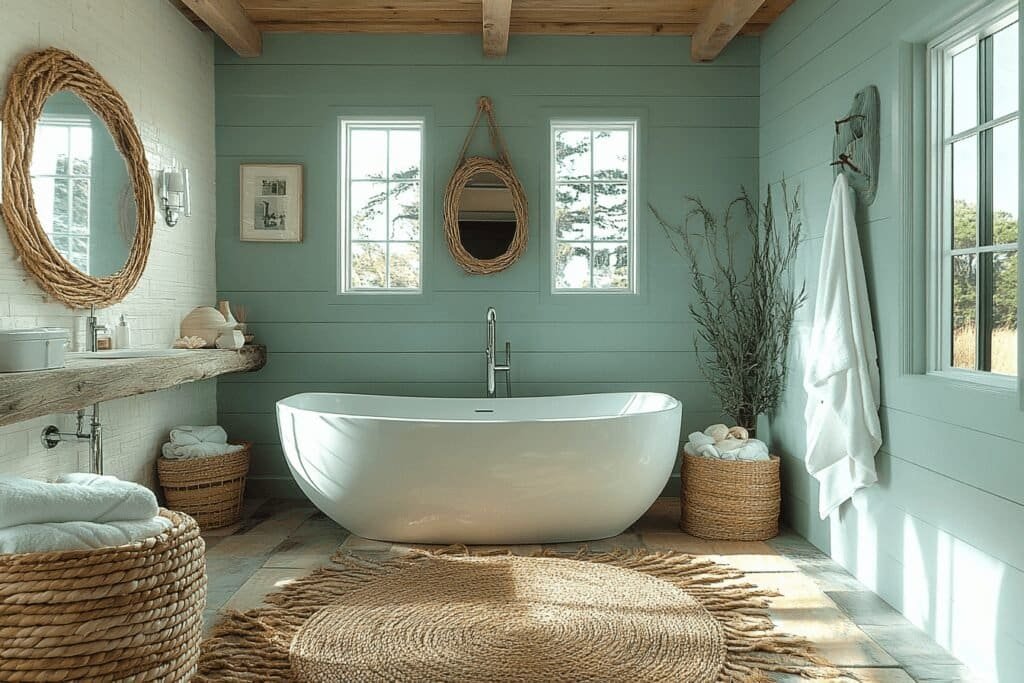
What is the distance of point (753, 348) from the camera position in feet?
14.1

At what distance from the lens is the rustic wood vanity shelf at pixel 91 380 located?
89.3 inches

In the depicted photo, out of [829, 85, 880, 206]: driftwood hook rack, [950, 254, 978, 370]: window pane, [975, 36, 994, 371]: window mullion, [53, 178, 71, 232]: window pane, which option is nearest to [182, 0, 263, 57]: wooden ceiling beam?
[53, 178, 71, 232]: window pane

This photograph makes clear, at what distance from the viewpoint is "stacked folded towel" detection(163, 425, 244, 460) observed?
12.8 ft

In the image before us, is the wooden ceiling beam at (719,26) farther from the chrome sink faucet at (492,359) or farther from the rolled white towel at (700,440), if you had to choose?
the rolled white towel at (700,440)

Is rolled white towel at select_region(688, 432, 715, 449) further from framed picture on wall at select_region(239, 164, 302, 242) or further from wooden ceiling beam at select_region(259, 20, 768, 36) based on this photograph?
framed picture on wall at select_region(239, 164, 302, 242)

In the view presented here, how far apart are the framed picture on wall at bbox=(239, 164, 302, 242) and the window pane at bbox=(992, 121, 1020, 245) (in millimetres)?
3310

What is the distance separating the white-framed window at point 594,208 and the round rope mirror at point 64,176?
7.13ft

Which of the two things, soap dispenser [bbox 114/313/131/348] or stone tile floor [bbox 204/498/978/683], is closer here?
stone tile floor [bbox 204/498/978/683]

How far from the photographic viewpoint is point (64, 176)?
3068 mm

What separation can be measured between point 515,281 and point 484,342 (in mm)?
375

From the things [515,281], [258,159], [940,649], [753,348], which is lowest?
[940,649]

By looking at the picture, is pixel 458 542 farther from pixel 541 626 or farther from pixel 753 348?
pixel 753 348

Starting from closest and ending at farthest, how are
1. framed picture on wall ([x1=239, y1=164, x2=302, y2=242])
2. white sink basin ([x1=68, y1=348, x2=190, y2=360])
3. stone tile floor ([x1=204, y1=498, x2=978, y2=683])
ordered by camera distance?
stone tile floor ([x1=204, y1=498, x2=978, y2=683]), white sink basin ([x1=68, y1=348, x2=190, y2=360]), framed picture on wall ([x1=239, y1=164, x2=302, y2=242])

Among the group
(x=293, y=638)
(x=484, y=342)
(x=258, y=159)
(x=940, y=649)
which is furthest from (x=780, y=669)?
(x=258, y=159)
